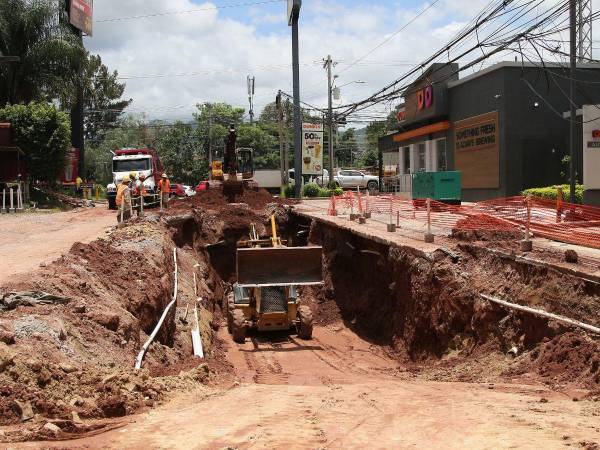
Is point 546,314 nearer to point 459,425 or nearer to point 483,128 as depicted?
point 459,425

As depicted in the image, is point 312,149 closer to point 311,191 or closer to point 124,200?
point 311,191

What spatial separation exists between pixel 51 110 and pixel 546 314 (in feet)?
112

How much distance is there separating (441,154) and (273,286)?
24764mm

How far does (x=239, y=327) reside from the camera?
59.2 ft

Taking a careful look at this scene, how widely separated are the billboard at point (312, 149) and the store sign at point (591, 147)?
2791 centimetres

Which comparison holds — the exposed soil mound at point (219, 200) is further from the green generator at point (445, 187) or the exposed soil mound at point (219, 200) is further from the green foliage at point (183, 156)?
the green foliage at point (183, 156)

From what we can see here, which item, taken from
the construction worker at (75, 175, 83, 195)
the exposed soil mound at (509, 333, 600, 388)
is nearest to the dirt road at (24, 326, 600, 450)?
the exposed soil mound at (509, 333, 600, 388)

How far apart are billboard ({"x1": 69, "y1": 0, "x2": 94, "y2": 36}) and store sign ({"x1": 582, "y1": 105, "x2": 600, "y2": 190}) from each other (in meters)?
34.7

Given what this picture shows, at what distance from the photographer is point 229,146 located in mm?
31984

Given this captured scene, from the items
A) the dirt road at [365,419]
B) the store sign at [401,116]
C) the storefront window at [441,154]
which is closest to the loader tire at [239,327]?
the dirt road at [365,419]

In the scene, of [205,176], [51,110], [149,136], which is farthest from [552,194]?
[149,136]

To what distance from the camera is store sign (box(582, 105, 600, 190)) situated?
21894 millimetres

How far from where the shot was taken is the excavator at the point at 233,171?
106ft

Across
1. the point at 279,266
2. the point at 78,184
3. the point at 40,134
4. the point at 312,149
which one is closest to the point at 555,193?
the point at 279,266
